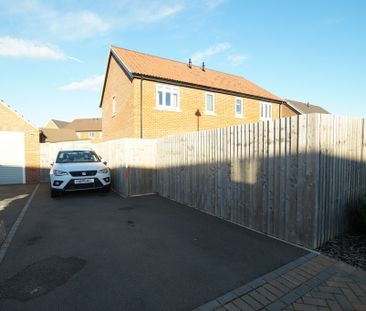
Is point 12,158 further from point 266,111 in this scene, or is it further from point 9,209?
point 266,111

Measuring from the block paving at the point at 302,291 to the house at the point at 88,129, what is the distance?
2342 inches

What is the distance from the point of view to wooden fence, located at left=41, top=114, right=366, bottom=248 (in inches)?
167

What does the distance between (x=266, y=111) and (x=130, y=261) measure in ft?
57.3

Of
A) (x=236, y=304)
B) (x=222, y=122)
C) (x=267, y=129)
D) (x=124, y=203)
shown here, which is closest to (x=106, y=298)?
(x=236, y=304)

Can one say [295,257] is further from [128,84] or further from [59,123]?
[59,123]

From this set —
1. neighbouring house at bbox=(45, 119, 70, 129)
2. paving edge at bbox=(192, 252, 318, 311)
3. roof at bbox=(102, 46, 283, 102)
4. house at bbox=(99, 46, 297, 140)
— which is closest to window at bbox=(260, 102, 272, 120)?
house at bbox=(99, 46, 297, 140)

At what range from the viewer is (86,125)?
64312 millimetres

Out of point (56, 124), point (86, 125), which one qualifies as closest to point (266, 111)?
point (86, 125)

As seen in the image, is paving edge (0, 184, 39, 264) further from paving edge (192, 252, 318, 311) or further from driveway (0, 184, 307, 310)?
paving edge (192, 252, 318, 311)

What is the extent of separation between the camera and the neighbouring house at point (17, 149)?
45.1 ft

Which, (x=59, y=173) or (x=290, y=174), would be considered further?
(x=59, y=173)

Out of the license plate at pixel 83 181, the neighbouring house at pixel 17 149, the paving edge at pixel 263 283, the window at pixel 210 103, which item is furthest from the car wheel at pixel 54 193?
the window at pixel 210 103

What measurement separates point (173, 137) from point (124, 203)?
275cm

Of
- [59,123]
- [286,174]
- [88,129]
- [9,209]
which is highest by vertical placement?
[59,123]
